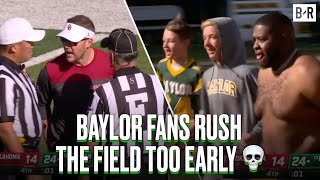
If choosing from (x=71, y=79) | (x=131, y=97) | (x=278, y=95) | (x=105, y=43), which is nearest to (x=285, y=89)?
(x=278, y=95)

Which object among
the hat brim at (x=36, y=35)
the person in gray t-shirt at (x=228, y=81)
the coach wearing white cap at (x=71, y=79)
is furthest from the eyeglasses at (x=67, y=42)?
the person in gray t-shirt at (x=228, y=81)

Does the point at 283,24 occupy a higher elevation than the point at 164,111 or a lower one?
higher

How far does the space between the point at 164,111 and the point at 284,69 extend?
714 millimetres

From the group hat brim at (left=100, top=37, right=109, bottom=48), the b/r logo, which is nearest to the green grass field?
hat brim at (left=100, top=37, right=109, bottom=48)

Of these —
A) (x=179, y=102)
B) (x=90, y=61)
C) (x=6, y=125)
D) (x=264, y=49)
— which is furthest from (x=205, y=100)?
(x=6, y=125)

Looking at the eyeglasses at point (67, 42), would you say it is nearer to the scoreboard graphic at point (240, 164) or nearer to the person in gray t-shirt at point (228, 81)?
the scoreboard graphic at point (240, 164)

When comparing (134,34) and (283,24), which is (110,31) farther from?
(283,24)

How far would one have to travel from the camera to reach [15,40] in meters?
4.11

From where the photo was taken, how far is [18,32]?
409cm

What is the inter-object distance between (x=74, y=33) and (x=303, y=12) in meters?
1.29

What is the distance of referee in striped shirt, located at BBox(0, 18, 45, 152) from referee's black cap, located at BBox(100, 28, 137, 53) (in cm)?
38

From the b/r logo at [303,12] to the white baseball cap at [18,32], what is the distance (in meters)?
1.41

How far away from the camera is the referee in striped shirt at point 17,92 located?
4.07m

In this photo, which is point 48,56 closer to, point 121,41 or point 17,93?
point 17,93
